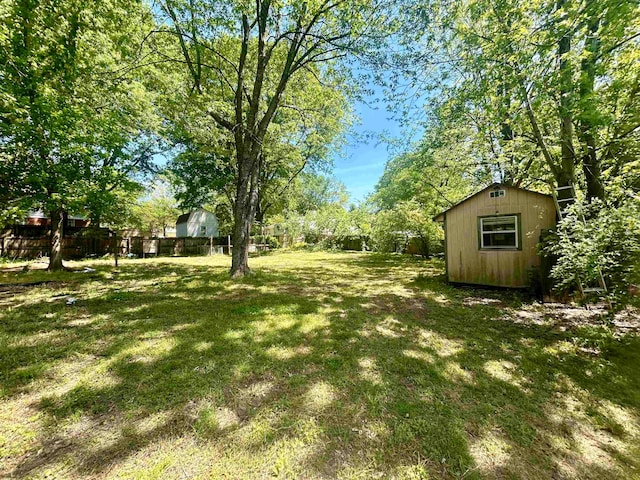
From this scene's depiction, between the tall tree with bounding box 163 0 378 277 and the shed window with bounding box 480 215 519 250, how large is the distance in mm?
6077

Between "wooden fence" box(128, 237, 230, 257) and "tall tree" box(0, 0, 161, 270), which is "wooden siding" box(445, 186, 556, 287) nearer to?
"tall tree" box(0, 0, 161, 270)

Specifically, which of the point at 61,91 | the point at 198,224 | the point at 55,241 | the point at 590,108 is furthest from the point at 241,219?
the point at 198,224

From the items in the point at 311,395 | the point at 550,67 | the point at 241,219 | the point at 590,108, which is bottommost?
the point at 311,395

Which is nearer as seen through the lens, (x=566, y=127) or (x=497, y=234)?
(x=566, y=127)

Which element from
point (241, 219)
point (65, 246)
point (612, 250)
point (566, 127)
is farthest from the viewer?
point (65, 246)

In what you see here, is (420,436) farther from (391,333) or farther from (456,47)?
(456,47)

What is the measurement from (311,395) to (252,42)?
10.8 m

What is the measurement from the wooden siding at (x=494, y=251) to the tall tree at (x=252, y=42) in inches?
222

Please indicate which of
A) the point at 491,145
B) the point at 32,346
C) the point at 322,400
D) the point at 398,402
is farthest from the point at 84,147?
the point at 491,145

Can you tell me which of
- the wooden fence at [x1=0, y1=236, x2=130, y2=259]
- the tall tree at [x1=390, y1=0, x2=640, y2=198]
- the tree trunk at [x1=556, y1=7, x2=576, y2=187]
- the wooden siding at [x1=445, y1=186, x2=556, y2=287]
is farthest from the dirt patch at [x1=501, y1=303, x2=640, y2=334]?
the wooden fence at [x1=0, y1=236, x2=130, y2=259]

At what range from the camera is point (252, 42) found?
8.87 meters

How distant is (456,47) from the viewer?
20.7 ft

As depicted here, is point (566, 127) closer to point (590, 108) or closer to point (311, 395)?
point (590, 108)

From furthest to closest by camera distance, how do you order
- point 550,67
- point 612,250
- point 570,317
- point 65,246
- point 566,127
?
point 65,246
point 566,127
point 550,67
point 570,317
point 612,250
